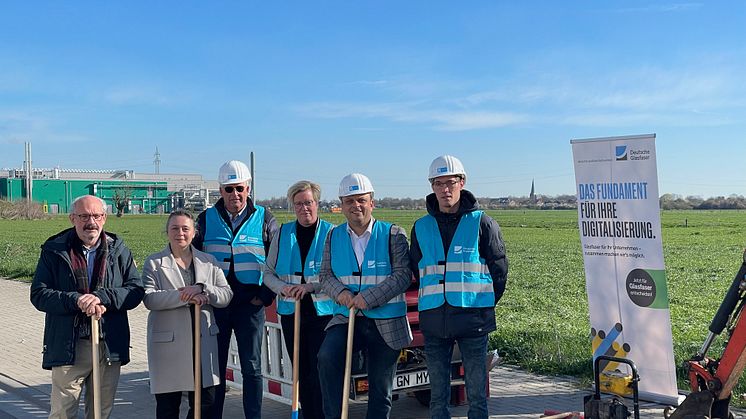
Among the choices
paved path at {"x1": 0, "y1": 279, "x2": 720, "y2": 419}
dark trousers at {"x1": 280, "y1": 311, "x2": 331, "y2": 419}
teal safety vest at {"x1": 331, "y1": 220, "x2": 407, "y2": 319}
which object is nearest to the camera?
teal safety vest at {"x1": 331, "y1": 220, "x2": 407, "y2": 319}

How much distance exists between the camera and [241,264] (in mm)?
6387

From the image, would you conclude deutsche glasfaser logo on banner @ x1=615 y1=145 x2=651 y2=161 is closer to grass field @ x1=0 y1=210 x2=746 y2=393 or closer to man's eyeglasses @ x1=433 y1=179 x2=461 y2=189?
man's eyeglasses @ x1=433 y1=179 x2=461 y2=189

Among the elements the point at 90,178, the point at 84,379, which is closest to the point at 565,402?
the point at 84,379

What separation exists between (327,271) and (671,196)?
143m

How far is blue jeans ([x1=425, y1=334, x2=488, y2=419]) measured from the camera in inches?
216

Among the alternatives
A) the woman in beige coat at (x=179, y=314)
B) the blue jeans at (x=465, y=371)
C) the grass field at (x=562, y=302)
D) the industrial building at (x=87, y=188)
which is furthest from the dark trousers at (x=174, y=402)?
the industrial building at (x=87, y=188)

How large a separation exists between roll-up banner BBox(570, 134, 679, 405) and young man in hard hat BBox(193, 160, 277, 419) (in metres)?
2.89

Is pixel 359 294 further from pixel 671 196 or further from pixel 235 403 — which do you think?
pixel 671 196

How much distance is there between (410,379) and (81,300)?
108 inches

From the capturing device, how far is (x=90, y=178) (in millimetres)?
135500

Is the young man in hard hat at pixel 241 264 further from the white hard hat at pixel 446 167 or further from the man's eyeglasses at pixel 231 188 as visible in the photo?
the white hard hat at pixel 446 167

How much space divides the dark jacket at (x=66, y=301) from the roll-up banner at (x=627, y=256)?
391 centimetres

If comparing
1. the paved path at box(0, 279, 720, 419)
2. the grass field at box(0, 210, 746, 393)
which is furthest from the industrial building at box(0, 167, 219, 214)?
the paved path at box(0, 279, 720, 419)

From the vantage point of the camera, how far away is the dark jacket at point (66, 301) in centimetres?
541
